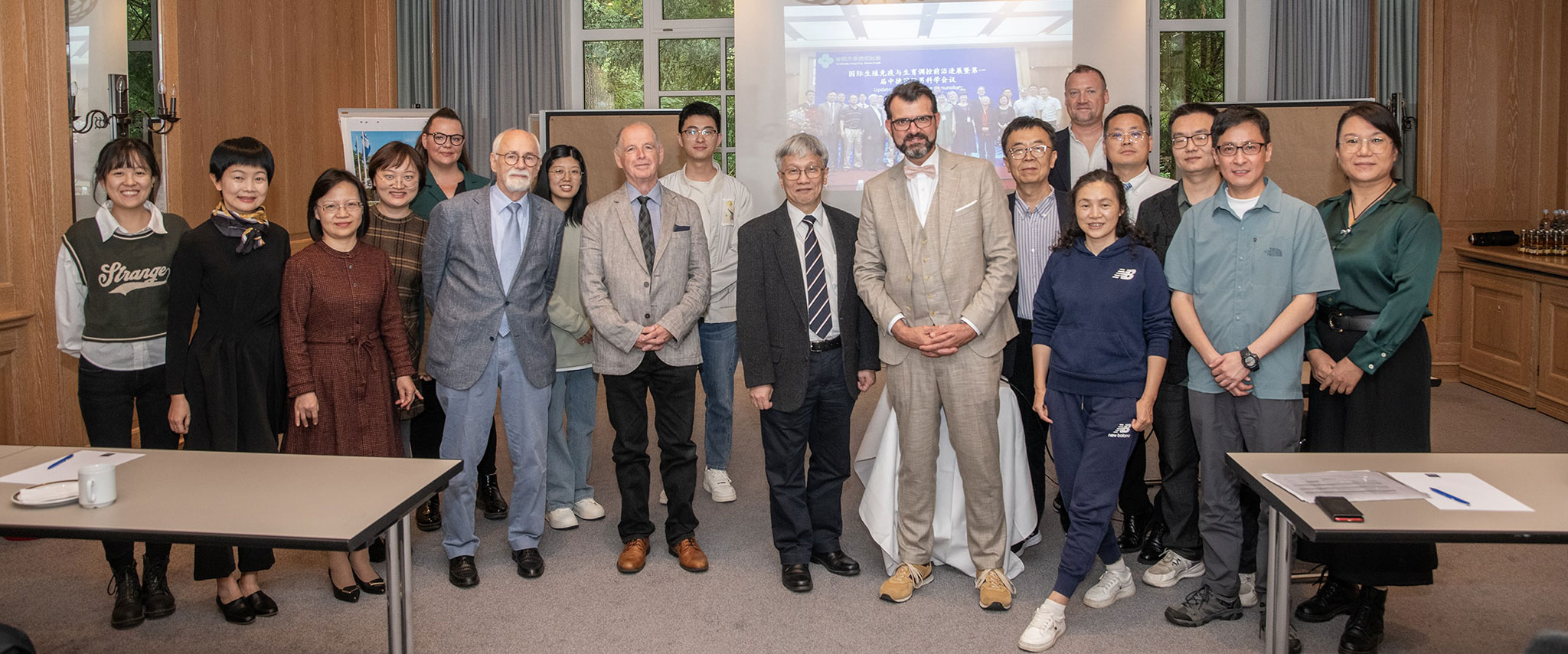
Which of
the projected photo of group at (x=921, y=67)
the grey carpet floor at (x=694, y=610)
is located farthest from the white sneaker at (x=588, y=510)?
the projected photo of group at (x=921, y=67)

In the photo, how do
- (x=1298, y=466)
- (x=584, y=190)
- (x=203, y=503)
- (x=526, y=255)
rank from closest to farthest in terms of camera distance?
(x=203, y=503) < (x=1298, y=466) < (x=526, y=255) < (x=584, y=190)

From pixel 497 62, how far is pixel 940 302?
5.81 m

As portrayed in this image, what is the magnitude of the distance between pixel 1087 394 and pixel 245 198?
2.53 m

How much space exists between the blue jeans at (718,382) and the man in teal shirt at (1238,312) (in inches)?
63.2

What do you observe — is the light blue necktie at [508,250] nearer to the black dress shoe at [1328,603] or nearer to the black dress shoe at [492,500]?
the black dress shoe at [492,500]

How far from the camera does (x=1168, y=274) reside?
3166mm

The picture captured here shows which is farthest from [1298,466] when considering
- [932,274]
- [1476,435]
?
[1476,435]

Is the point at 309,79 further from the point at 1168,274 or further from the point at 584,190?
the point at 1168,274

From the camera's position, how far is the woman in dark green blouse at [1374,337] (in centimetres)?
293

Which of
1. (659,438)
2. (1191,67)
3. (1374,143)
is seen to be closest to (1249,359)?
(1374,143)

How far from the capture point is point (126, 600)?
3.25 meters

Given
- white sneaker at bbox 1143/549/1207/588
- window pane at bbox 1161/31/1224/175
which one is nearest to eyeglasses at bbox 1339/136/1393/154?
white sneaker at bbox 1143/549/1207/588

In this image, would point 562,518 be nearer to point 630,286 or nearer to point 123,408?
point 630,286

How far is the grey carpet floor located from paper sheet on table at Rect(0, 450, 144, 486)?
0.71 metres
